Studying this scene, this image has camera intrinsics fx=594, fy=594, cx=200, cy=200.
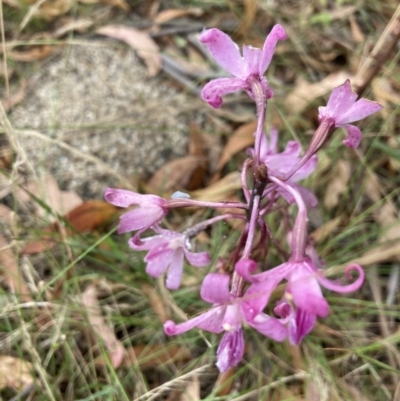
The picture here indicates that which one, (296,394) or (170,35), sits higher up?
(170,35)

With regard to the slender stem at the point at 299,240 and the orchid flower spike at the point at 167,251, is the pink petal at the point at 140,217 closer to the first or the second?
the orchid flower spike at the point at 167,251

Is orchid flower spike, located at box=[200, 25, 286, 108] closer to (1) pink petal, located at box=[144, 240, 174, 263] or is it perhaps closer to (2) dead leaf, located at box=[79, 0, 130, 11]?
→ (1) pink petal, located at box=[144, 240, 174, 263]

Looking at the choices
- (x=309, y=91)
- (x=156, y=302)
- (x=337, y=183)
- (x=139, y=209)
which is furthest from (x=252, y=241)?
(x=309, y=91)

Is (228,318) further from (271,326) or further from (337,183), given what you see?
(337,183)

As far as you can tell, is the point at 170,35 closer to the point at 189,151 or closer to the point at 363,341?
the point at 189,151

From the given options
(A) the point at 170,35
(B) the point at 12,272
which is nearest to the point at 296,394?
A: (B) the point at 12,272

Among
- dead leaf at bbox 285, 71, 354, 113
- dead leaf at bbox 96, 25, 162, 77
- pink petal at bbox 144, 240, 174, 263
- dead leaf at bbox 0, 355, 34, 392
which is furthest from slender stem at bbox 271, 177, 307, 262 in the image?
dead leaf at bbox 96, 25, 162, 77
